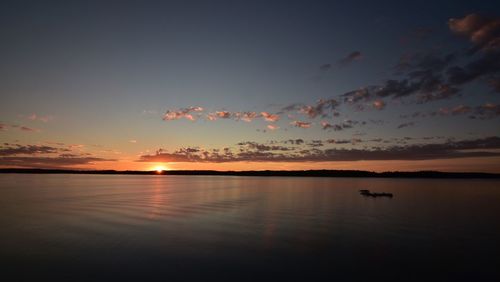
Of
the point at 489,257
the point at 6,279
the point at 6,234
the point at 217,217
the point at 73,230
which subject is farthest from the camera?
the point at 217,217

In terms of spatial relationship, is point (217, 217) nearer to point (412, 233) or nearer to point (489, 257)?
point (412, 233)

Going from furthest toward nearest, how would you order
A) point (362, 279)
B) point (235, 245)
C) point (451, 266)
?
point (235, 245) → point (451, 266) → point (362, 279)

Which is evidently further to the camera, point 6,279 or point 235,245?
point 235,245

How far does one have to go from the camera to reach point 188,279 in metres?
18.7

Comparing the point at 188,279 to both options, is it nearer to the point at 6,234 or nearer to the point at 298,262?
the point at 298,262

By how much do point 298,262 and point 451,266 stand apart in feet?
32.6

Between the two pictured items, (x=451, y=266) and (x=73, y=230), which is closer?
(x=451, y=266)

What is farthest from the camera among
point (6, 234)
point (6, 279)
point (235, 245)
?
point (6, 234)

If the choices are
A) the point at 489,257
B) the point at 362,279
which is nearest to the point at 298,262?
the point at 362,279

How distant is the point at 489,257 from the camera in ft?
79.4

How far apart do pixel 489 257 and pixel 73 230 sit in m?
35.1

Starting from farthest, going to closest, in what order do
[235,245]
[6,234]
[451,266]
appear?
[6,234] < [235,245] < [451,266]

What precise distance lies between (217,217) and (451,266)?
88.8 ft

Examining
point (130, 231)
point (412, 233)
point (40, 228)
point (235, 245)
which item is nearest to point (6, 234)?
point (40, 228)
